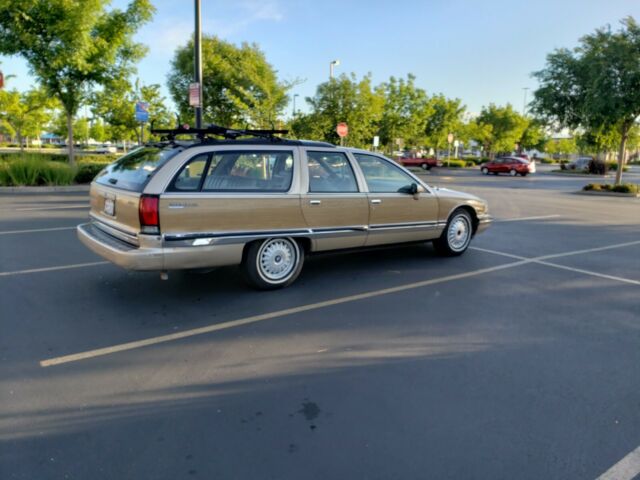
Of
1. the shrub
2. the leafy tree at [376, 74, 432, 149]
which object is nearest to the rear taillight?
the shrub

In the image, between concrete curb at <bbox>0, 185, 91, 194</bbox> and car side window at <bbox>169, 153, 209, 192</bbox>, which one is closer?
Answer: car side window at <bbox>169, 153, 209, 192</bbox>

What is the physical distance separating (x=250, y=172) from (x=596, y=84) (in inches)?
772

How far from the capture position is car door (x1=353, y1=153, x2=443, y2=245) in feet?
20.6

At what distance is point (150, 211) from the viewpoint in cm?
465

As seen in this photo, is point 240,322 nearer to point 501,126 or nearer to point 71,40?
point 71,40

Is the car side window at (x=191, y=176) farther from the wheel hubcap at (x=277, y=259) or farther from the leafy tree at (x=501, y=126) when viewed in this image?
the leafy tree at (x=501, y=126)

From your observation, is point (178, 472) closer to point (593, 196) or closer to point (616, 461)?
point (616, 461)

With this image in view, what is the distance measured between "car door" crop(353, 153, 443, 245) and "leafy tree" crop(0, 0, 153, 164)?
47.2 ft

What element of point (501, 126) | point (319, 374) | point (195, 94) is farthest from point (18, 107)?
point (501, 126)

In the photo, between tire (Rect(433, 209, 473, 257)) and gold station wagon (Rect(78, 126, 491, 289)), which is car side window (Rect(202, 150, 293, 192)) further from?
tire (Rect(433, 209, 473, 257))

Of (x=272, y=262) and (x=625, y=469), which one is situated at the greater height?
(x=272, y=262)

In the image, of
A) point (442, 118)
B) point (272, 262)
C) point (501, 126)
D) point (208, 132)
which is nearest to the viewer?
point (272, 262)

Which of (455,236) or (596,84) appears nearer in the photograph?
(455,236)

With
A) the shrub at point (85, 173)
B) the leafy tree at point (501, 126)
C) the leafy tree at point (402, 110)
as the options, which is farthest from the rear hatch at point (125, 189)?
the leafy tree at point (501, 126)
